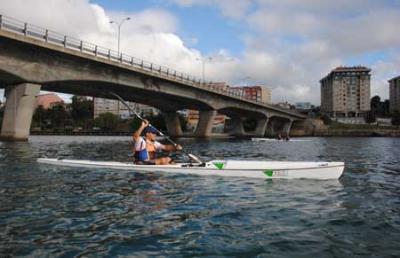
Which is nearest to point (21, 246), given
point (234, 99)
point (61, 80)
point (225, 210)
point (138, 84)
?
point (225, 210)

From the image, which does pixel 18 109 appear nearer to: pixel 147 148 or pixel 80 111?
pixel 147 148

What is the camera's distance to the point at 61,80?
45562 millimetres

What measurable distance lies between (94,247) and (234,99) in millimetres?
82745

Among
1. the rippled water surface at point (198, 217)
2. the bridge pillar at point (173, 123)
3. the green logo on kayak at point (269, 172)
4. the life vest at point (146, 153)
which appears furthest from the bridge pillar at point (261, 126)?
the green logo on kayak at point (269, 172)

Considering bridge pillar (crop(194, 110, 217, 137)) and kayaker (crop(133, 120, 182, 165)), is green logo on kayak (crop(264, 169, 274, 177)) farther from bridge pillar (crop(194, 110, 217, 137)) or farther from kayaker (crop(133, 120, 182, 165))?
bridge pillar (crop(194, 110, 217, 137))

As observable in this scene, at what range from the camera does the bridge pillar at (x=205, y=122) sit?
8556 cm

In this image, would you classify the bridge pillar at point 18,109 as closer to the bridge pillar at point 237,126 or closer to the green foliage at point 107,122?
the bridge pillar at point 237,126

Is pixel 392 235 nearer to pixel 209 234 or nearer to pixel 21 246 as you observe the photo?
pixel 209 234

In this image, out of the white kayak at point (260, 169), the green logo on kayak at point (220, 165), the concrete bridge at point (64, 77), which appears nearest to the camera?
the white kayak at point (260, 169)

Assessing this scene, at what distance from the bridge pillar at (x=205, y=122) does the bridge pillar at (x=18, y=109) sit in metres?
A: 45.3

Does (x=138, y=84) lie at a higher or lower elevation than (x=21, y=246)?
higher

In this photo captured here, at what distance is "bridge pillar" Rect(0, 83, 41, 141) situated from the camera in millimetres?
43156

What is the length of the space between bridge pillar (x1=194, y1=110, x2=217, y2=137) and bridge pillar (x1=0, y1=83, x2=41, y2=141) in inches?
1784

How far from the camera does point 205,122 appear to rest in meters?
86.5
